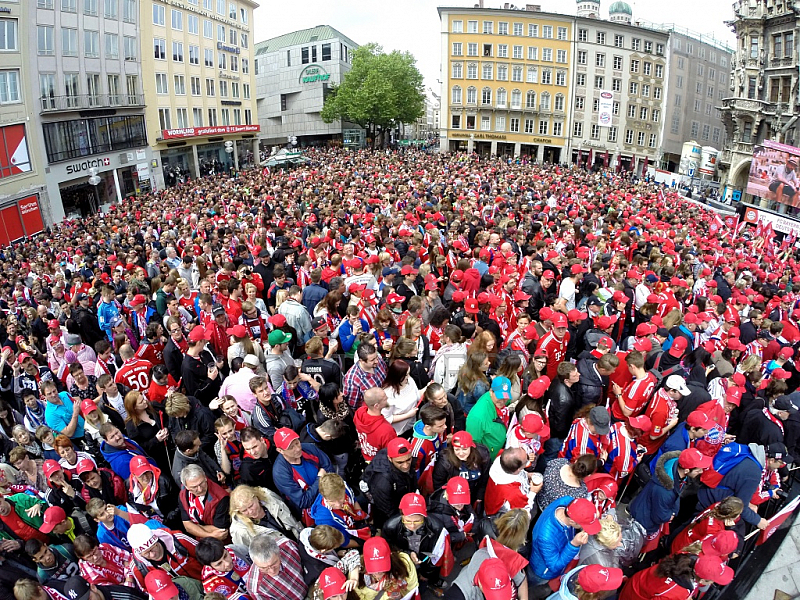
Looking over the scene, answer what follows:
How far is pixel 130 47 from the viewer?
3488 centimetres

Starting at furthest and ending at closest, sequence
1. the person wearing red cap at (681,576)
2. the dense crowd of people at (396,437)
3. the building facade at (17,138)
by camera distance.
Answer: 1. the building facade at (17,138)
2. the dense crowd of people at (396,437)
3. the person wearing red cap at (681,576)

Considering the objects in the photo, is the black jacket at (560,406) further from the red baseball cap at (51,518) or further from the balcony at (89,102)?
the balcony at (89,102)

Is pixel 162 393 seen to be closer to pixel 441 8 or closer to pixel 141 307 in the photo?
pixel 141 307

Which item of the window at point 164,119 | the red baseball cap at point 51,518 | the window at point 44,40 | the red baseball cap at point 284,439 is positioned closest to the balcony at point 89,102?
the window at point 164,119

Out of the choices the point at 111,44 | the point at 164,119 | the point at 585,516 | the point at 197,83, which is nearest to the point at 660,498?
the point at 585,516

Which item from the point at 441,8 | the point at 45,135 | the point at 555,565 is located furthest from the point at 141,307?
the point at 441,8

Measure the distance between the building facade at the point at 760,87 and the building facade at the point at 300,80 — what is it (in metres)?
41.2

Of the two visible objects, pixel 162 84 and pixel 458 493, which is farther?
pixel 162 84

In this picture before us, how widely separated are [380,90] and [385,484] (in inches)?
1994

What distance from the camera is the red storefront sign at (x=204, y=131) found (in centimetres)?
3853

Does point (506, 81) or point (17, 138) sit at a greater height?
point (506, 81)

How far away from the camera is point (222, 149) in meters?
48.0

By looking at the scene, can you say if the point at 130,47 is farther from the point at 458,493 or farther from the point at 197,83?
the point at 458,493

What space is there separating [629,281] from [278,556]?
7283mm
